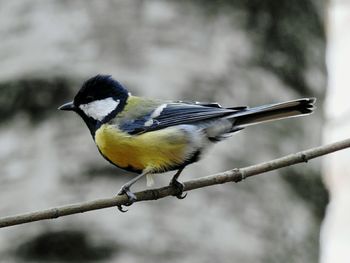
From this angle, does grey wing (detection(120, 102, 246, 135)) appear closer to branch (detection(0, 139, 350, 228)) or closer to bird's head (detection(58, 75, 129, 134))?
bird's head (detection(58, 75, 129, 134))

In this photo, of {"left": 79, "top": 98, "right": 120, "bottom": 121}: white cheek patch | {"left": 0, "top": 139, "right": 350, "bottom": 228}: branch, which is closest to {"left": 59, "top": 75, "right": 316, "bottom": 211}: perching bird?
{"left": 79, "top": 98, "right": 120, "bottom": 121}: white cheek patch

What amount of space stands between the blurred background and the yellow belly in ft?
1.58

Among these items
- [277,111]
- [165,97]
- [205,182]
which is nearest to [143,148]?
[277,111]

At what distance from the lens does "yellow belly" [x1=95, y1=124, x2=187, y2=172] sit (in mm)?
2299

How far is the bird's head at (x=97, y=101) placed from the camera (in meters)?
2.43

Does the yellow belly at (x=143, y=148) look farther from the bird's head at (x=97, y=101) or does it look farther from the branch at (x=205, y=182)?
the branch at (x=205, y=182)

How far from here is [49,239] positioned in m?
2.66

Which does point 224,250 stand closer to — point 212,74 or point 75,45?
point 212,74

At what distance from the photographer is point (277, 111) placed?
2.16 m

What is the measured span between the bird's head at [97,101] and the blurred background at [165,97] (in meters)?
0.44

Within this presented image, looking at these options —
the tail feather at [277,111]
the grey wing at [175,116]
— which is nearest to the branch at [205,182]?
the tail feather at [277,111]

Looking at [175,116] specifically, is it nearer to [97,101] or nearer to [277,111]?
[97,101]

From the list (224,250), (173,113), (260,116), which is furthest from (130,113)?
(224,250)

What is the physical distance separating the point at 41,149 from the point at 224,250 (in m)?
0.76
